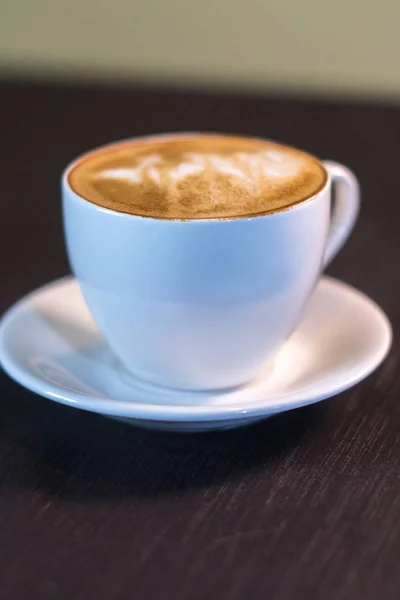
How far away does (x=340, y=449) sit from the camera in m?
0.52

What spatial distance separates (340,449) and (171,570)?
166mm

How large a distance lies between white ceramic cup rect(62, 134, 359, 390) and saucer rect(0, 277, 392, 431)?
0.02 metres

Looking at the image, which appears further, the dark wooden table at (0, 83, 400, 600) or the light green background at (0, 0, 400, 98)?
the light green background at (0, 0, 400, 98)

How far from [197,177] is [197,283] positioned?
0.10m

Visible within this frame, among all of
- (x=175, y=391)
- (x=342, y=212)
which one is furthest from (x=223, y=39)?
(x=175, y=391)

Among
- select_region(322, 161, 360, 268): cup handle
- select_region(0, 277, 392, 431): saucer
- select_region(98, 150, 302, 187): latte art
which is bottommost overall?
select_region(0, 277, 392, 431): saucer

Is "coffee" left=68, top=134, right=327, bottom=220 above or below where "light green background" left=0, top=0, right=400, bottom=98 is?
above

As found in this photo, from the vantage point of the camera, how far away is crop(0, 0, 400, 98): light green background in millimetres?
1813

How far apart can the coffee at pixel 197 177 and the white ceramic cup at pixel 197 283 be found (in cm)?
1

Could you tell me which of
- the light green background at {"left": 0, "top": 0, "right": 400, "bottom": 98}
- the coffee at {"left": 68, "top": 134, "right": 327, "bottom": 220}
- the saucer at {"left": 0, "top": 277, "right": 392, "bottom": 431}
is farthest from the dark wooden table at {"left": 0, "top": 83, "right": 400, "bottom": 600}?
the light green background at {"left": 0, "top": 0, "right": 400, "bottom": 98}

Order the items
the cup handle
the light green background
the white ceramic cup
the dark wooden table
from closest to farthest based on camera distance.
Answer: the dark wooden table
the white ceramic cup
the cup handle
the light green background

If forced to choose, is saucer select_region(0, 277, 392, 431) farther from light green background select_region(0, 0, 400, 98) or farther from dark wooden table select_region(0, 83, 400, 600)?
light green background select_region(0, 0, 400, 98)

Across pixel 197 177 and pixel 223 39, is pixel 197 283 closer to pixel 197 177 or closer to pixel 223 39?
pixel 197 177

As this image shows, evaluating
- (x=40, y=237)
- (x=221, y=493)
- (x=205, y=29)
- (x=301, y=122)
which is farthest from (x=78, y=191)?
(x=205, y=29)
